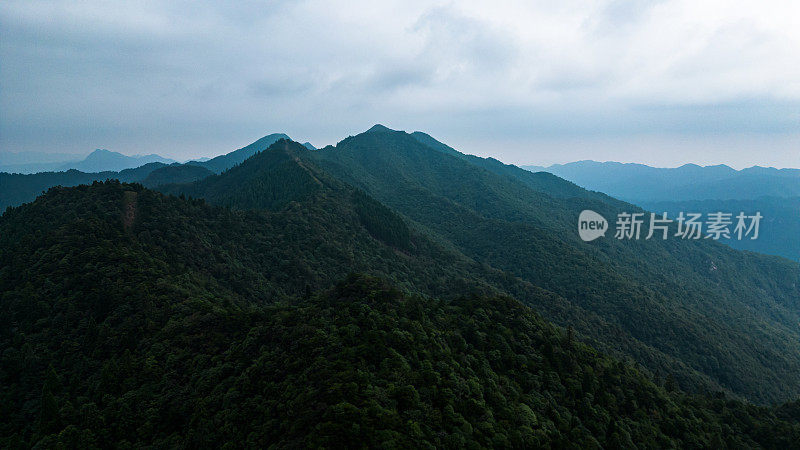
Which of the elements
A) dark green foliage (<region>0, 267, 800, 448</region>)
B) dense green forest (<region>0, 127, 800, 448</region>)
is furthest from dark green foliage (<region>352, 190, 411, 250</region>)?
dark green foliage (<region>0, 267, 800, 448</region>)

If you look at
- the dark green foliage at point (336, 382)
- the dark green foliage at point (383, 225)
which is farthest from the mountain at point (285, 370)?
the dark green foliage at point (383, 225)

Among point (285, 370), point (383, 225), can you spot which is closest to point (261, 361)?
point (285, 370)

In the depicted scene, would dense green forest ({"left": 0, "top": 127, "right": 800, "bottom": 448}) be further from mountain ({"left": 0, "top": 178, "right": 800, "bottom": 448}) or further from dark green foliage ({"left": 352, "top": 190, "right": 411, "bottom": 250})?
dark green foliage ({"left": 352, "top": 190, "right": 411, "bottom": 250})

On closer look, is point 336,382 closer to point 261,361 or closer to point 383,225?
point 261,361

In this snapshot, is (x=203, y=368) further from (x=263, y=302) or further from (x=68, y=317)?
(x=263, y=302)

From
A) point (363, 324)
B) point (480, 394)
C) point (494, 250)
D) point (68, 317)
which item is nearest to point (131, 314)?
point (68, 317)

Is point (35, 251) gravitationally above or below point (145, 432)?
above

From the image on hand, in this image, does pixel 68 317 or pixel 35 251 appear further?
pixel 35 251

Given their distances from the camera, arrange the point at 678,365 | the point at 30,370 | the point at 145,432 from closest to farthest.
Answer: the point at 145,432 < the point at 30,370 < the point at 678,365
